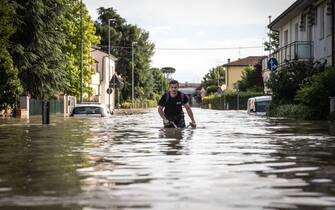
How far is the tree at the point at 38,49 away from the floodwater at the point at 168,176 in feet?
91.2

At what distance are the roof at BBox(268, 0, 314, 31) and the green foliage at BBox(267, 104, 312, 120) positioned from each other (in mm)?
5742

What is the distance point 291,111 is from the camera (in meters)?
33.0

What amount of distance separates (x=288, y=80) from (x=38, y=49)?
51.1 ft

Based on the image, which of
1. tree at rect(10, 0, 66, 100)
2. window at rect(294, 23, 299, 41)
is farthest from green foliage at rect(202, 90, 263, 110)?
tree at rect(10, 0, 66, 100)

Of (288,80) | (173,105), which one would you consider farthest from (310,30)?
(173,105)

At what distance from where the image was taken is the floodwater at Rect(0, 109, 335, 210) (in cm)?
672

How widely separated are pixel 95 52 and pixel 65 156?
9200 centimetres

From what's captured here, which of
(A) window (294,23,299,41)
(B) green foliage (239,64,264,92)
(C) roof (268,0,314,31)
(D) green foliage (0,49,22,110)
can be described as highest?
(C) roof (268,0,314,31)

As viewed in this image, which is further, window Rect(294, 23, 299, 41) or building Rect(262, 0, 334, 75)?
window Rect(294, 23, 299, 41)

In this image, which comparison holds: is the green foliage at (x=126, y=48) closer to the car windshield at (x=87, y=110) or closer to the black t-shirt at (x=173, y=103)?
the car windshield at (x=87, y=110)

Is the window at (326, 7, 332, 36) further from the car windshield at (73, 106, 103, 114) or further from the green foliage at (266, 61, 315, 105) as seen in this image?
the car windshield at (73, 106, 103, 114)

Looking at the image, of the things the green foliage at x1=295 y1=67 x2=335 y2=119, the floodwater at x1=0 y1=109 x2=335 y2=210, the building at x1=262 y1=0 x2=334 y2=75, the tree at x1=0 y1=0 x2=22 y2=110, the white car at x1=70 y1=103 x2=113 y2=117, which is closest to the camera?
the floodwater at x1=0 y1=109 x2=335 y2=210

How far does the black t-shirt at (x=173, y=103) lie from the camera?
18242 millimetres

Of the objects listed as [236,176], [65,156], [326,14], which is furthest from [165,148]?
[326,14]
